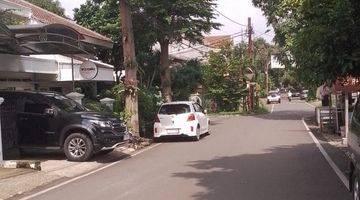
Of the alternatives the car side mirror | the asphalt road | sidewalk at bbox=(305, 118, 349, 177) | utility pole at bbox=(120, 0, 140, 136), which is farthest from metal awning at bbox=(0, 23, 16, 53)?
sidewalk at bbox=(305, 118, 349, 177)

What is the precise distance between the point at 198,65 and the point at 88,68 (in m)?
18.3

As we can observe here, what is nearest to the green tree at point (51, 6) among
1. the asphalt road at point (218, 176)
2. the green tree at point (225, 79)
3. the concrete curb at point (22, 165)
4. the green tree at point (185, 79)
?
the green tree at point (225, 79)

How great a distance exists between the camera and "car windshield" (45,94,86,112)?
54.7 feet

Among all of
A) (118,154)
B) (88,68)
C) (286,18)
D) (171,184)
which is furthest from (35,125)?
(286,18)

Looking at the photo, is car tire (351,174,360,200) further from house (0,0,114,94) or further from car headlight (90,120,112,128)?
house (0,0,114,94)

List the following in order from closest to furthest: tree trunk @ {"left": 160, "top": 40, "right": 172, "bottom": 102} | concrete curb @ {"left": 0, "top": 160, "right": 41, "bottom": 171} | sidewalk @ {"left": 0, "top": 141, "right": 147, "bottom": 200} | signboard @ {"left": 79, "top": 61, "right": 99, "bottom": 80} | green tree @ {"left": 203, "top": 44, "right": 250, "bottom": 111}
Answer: sidewalk @ {"left": 0, "top": 141, "right": 147, "bottom": 200} < concrete curb @ {"left": 0, "top": 160, "right": 41, "bottom": 171} < signboard @ {"left": 79, "top": 61, "right": 99, "bottom": 80} < tree trunk @ {"left": 160, "top": 40, "right": 172, "bottom": 102} < green tree @ {"left": 203, "top": 44, "right": 250, "bottom": 111}

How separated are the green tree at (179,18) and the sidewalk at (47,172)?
39.8 ft

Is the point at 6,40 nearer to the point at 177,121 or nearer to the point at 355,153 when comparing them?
the point at 177,121

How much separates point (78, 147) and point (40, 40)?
4.32 meters

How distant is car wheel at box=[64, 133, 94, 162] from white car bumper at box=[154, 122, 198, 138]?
21.5ft

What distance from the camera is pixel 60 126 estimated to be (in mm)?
16234

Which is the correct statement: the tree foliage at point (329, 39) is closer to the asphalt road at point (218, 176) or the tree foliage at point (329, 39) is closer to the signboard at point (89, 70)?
the asphalt road at point (218, 176)

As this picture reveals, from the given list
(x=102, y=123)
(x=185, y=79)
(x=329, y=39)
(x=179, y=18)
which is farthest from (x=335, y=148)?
(x=185, y=79)

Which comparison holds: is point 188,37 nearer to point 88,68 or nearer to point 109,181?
point 88,68
